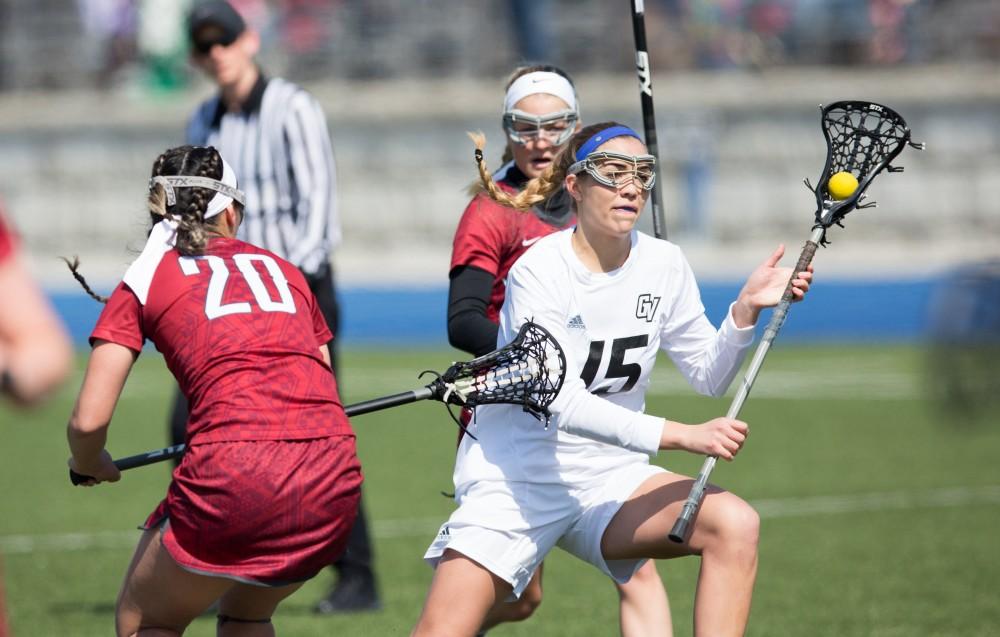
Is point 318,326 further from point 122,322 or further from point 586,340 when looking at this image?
point 586,340

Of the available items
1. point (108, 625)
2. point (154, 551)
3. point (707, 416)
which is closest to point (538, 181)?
point (154, 551)

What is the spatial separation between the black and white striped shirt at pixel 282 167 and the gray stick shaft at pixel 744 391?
252cm

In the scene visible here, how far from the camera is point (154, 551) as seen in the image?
4230 mm

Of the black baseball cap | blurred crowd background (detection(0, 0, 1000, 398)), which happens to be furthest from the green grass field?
blurred crowd background (detection(0, 0, 1000, 398))

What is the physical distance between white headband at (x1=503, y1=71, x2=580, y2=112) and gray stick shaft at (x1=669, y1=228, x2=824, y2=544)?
1.05 meters

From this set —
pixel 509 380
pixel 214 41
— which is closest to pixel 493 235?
pixel 509 380

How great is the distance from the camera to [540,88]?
531 cm

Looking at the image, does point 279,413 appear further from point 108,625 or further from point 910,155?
point 910,155

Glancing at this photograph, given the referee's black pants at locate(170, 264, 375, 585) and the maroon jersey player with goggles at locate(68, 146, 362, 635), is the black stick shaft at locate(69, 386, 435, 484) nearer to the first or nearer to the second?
the maroon jersey player with goggles at locate(68, 146, 362, 635)

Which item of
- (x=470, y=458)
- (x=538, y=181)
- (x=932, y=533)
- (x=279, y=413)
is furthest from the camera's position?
(x=932, y=533)

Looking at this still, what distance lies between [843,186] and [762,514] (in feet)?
14.3

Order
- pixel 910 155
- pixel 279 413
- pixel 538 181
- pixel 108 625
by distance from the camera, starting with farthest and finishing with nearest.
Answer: pixel 910 155, pixel 108 625, pixel 538 181, pixel 279 413

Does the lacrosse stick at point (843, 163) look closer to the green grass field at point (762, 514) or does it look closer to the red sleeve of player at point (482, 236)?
the red sleeve of player at point (482, 236)

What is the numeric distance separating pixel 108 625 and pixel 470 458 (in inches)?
102
